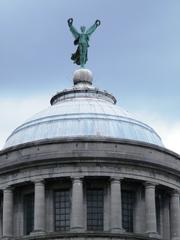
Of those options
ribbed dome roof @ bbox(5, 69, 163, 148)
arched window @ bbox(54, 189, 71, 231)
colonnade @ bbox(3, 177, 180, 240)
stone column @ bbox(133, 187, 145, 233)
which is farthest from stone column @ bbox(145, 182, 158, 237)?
arched window @ bbox(54, 189, 71, 231)

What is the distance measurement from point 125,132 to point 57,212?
23.4ft

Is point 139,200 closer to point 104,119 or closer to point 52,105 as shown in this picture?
point 104,119

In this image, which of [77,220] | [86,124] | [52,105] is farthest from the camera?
[52,105]

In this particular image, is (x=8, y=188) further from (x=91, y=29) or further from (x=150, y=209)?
(x=91, y=29)

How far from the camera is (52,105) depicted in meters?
68.3

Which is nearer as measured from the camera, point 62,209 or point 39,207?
point 39,207

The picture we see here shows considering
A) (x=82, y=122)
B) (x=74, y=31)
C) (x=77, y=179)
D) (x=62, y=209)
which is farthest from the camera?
(x=74, y=31)

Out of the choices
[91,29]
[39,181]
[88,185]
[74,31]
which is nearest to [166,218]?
[88,185]

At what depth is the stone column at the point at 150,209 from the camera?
199 ft

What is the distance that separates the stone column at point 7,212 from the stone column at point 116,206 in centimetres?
637

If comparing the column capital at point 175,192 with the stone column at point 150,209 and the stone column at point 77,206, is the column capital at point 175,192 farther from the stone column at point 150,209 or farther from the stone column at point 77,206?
the stone column at point 77,206

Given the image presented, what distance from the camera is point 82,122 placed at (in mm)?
64312

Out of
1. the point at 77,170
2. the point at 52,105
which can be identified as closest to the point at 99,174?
the point at 77,170

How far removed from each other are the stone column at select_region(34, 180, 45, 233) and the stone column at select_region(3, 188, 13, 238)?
2069 millimetres
